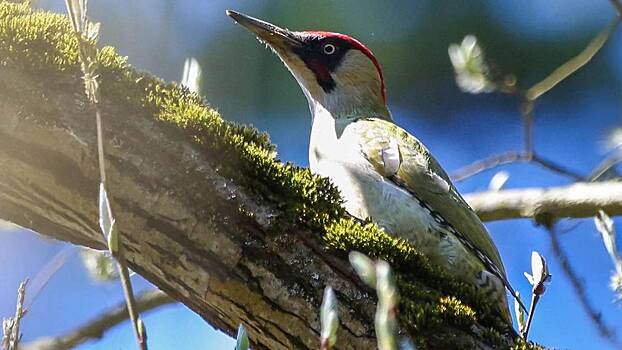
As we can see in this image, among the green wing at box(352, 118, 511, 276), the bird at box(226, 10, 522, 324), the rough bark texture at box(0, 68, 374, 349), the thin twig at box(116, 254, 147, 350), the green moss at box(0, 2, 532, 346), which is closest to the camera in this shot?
the thin twig at box(116, 254, 147, 350)

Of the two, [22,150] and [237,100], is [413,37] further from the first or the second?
[22,150]

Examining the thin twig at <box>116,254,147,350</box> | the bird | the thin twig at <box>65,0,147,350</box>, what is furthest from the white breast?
the thin twig at <box>116,254,147,350</box>

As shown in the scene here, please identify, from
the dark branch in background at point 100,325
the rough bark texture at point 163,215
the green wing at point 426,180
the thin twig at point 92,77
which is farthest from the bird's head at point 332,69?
the thin twig at point 92,77

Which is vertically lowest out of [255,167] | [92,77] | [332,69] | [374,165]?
[92,77]

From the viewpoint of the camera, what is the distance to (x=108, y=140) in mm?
1988

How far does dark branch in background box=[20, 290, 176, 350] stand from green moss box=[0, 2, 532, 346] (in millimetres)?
1332

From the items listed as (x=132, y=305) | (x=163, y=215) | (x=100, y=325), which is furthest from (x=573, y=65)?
(x=132, y=305)

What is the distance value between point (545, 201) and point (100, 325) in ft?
5.33

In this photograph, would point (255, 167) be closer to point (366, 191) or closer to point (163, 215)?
point (163, 215)

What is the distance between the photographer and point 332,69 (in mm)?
4035

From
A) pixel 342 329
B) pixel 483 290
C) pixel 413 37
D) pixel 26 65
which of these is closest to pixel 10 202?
pixel 26 65

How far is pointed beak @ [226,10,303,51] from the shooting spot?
3.59 meters

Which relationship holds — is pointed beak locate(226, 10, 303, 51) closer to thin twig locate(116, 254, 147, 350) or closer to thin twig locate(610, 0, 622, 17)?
thin twig locate(610, 0, 622, 17)

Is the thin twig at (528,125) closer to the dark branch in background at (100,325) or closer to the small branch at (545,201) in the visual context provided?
the small branch at (545,201)
